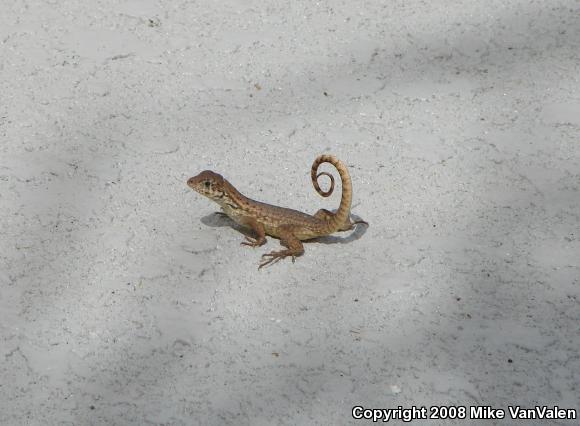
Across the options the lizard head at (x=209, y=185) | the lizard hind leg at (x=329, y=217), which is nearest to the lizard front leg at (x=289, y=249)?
the lizard hind leg at (x=329, y=217)

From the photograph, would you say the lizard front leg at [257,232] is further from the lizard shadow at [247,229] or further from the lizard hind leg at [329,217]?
the lizard hind leg at [329,217]

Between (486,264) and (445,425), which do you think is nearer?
(445,425)

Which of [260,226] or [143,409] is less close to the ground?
[260,226]

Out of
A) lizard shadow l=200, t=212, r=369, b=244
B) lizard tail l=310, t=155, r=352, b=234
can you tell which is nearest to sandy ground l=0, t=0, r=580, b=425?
lizard shadow l=200, t=212, r=369, b=244

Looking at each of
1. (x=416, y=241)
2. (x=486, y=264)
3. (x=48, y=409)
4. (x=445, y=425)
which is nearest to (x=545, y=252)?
(x=486, y=264)

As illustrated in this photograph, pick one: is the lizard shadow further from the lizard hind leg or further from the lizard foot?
the lizard foot

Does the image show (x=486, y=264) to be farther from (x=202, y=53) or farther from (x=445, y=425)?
(x=202, y=53)

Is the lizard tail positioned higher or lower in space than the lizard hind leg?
higher
